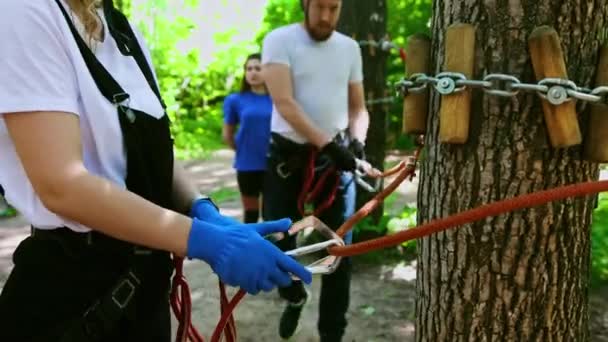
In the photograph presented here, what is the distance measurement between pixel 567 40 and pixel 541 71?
12cm

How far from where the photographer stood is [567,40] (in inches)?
62.5

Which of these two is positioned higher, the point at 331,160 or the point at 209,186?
the point at 331,160

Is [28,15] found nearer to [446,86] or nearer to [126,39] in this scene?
[126,39]

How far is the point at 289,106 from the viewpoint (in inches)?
134

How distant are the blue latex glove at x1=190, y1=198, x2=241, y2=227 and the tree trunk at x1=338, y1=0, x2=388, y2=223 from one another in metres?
3.26

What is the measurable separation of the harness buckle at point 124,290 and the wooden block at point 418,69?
2.70 ft

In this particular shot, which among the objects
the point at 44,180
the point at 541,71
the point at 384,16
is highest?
the point at 384,16

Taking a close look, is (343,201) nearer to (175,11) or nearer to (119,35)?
(119,35)

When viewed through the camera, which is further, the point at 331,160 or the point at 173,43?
the point at 173,43

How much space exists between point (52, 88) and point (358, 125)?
2.65m

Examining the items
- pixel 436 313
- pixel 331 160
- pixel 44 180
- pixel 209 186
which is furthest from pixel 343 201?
pixel 209 186

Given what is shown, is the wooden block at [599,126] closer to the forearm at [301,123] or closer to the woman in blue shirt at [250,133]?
the forearm at [301,123]

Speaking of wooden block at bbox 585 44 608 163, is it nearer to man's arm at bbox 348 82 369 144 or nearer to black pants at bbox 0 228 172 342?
black pants at bbox 0 228 172 342

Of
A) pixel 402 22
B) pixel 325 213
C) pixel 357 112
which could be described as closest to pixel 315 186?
pixel 325 213
